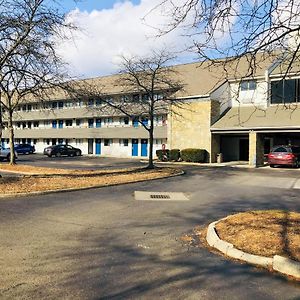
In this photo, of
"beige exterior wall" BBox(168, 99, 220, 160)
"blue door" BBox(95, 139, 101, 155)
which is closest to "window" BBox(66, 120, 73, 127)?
"blue door" BBox(95, 139, 101, 155)

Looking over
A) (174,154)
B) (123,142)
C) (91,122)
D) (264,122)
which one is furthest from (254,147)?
(91,122)

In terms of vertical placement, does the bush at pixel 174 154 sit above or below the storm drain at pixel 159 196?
above

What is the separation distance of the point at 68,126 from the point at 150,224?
42.8 metres

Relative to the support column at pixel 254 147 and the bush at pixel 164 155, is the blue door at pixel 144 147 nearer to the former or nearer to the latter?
the bush at pixel 164 155

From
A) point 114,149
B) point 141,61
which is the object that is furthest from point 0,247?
point 114,149

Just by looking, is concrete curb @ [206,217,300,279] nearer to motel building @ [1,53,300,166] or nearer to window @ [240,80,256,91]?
window @ [240,80,256,91]

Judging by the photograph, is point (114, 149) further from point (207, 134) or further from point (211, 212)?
point (211, 212)

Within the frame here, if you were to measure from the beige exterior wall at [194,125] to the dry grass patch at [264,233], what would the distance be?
21.3 metres

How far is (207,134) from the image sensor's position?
29969 millimetres

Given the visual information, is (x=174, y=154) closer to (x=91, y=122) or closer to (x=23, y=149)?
(x=91, y=122)

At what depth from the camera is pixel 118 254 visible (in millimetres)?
5969

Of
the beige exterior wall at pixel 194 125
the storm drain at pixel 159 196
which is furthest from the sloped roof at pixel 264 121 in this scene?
the storm drain at pixel 159 196

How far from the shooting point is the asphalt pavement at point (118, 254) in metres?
4.50

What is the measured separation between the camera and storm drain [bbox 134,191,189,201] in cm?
1187
